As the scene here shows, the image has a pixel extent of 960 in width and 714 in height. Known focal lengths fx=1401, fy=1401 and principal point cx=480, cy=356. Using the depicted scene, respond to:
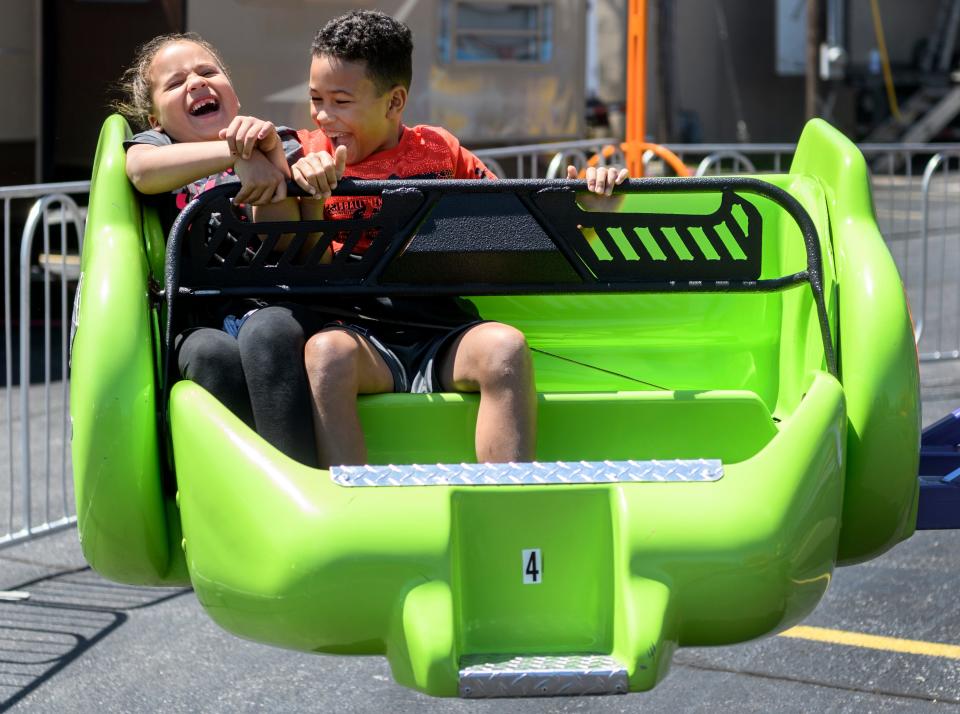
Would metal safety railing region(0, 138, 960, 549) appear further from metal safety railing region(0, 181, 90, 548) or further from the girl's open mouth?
the girl's open mouth

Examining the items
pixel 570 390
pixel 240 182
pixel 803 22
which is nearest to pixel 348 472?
pixel 240 182

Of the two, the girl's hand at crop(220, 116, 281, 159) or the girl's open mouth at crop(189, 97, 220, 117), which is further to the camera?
the girl's open mouth at crop(189, 97, 220, 117)

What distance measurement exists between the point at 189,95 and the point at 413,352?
74cm

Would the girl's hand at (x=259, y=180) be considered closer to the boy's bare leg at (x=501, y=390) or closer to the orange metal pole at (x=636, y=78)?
the boy's bare leg at (x=501, y=390)

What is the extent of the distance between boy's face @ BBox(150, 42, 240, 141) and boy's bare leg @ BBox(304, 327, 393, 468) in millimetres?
648

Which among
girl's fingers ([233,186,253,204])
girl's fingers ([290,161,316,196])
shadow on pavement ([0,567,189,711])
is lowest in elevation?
shadow on pavement ([0,567,189,711])

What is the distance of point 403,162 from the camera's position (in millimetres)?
3135

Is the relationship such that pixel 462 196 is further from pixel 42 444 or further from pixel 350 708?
pixel 42 444

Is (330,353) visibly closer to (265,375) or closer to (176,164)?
(265,375)

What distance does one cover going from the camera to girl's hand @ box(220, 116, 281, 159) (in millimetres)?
2598

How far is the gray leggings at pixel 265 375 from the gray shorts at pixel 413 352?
0.19 metres

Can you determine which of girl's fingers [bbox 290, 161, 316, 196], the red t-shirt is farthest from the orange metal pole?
girl's fingers [bbox 290, 161, 316, 196]

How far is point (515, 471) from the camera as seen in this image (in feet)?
7.68

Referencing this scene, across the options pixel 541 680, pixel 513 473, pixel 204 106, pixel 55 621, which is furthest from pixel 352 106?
pixel 55 621
